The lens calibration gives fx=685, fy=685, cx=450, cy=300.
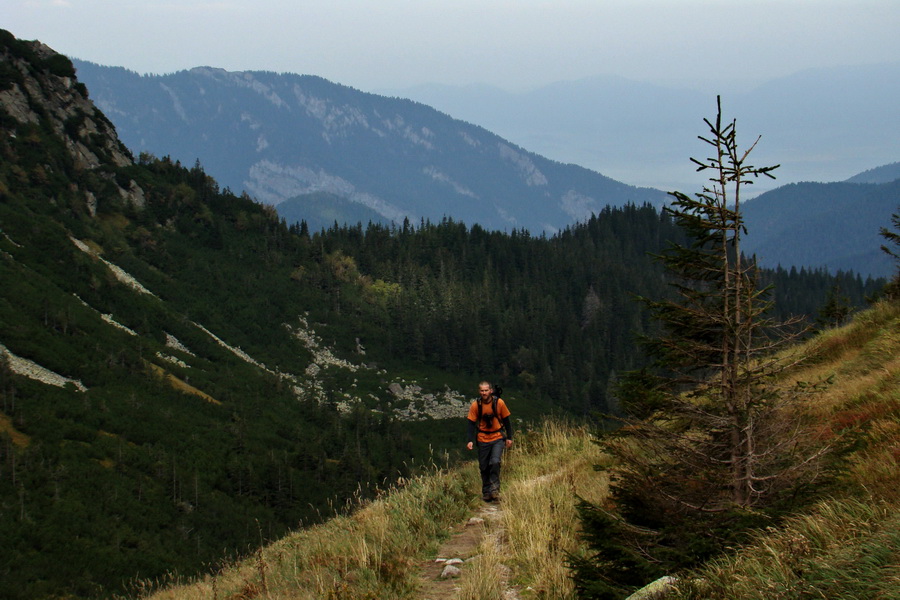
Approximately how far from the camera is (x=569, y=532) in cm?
852

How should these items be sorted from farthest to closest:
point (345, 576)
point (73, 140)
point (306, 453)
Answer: point (73, 140), point (306, 453), point (345, 576)

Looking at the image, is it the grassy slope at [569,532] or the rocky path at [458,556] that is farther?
the rocky path at [458,556]

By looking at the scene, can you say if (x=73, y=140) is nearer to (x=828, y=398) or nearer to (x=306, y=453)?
(x=306, y=453)

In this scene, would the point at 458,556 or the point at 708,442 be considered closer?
the point at 708,442

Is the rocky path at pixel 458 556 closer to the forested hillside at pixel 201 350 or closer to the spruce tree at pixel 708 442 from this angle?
the spruce tree at pixel 708 442

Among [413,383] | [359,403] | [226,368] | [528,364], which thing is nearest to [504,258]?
[528,364]

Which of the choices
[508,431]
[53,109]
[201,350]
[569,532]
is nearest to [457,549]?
[569,532]

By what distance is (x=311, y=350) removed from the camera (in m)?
125

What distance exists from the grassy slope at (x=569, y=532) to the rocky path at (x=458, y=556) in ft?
0.53

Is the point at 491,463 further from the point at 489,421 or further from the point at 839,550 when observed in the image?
the point at 839,550

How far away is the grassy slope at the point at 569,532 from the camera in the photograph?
5.01 metres

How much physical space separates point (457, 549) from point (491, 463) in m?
2.52

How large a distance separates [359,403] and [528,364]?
176 ft

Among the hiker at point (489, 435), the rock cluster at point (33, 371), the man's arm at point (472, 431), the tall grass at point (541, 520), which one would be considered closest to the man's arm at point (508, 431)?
the hiker at point (489, 435)
